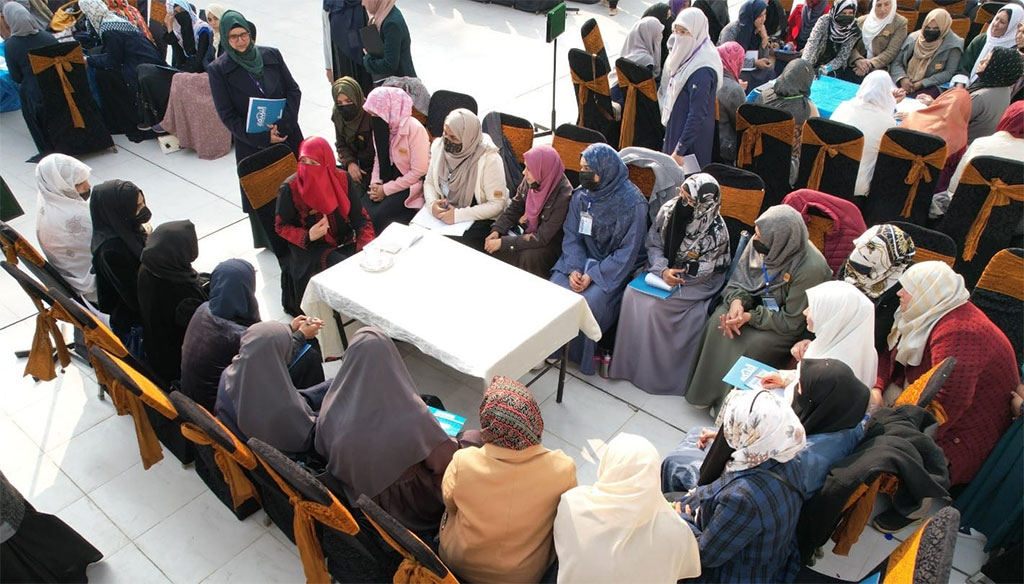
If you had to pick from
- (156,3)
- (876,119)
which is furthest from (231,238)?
(876,119)

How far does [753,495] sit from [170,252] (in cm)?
285

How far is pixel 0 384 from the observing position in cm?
407

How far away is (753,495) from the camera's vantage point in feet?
8.09

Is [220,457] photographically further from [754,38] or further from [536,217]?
[754,38]

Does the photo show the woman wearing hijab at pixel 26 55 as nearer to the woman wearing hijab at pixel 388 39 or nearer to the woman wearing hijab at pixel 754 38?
the woman wearing hijab at pixel 388 39

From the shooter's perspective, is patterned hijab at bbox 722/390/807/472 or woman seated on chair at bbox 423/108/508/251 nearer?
patterned hijab at bbox 722/390/807/472

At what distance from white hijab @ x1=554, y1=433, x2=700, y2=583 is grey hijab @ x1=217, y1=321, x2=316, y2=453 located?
1192 millimetres

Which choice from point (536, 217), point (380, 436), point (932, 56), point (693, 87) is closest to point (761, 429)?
point (380, 436)

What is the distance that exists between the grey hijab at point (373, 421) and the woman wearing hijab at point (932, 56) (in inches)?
226

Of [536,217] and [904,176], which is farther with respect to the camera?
[904,176]

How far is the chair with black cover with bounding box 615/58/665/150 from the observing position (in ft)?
18.4

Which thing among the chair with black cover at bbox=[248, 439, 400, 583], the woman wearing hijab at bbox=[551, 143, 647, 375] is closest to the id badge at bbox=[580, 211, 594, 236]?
the woman wearing hijab at bbox=[551, 143, 647, 375]

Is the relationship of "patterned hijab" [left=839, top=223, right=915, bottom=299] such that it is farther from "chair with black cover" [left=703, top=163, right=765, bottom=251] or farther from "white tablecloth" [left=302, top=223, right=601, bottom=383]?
"white tablecloth" [left=302, top=223, right=601, bottom=383]

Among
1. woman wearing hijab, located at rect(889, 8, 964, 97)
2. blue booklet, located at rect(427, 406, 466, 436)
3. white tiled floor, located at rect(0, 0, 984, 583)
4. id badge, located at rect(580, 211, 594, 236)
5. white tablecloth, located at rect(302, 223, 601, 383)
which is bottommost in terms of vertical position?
white tiled floor, located at rect(0, 0, 984, 583)
